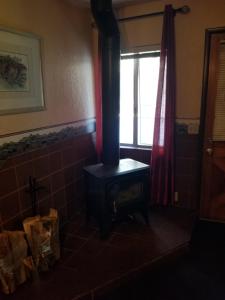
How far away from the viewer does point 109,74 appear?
89.4 inches

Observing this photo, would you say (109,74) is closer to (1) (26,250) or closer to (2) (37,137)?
(2) (37,137)

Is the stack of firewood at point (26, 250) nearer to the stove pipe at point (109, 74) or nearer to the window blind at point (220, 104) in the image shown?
the stove pipe at point (109, 74)

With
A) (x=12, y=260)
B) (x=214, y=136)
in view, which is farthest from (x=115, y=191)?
(x=214, y=136)

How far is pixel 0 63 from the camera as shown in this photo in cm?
175

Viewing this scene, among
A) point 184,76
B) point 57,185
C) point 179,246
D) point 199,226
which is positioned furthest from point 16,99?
point 199,226

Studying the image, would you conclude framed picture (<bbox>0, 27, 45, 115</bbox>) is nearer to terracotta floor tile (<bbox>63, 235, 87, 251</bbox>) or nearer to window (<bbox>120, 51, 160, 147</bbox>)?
window (<bbox>120, 51, 160, 147</bbox>)

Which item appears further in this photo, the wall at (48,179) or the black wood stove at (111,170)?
the black wood stove at (111,170)

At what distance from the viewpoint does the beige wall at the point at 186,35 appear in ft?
7.70

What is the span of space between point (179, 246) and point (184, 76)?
1.68 meters

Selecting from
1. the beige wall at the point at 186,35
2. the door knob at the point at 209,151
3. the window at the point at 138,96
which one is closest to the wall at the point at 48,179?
the window at the point at 138,96

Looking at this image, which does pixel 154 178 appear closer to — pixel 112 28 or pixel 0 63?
pixel 112 28

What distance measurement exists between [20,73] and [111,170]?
1.12 m

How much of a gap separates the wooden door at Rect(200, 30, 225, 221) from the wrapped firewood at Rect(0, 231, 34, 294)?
1.96 m

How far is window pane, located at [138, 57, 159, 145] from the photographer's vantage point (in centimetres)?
273
